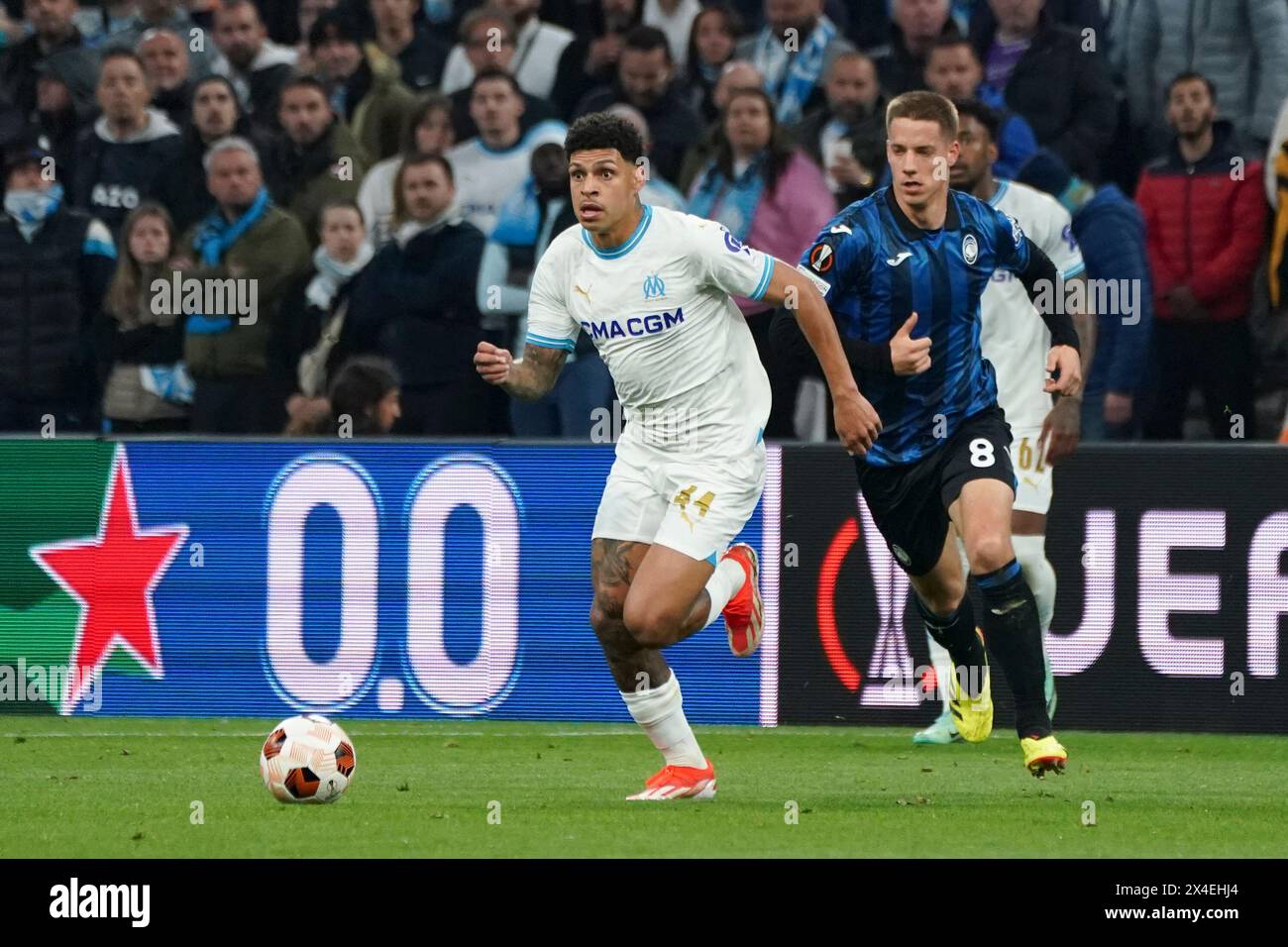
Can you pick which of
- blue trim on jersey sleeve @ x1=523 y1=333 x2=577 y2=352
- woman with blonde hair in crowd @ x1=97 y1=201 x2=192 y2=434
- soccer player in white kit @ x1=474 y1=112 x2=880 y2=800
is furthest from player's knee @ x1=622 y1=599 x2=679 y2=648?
woman with blonde hair in crowd @ x1=97 y1=201 x2=192 y2=434

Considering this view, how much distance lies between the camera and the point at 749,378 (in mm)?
8117

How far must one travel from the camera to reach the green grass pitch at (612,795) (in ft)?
22.1

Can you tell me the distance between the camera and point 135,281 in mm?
12766

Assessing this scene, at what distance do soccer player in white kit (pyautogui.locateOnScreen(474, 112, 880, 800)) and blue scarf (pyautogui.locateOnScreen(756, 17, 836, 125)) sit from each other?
4511 millimetres

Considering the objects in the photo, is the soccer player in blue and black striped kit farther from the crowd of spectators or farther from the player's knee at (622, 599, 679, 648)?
the crowd of spectators

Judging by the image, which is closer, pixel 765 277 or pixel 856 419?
pixel 856 419

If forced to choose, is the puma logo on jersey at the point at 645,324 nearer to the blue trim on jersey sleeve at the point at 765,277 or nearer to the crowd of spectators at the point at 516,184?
the blue trim on jersey sleeve at the point at 765,277

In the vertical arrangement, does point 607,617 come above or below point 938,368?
below

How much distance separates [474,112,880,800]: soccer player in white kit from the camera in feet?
25.5

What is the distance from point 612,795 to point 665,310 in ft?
5.64

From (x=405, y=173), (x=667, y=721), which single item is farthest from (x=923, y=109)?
(x=405, y=173)

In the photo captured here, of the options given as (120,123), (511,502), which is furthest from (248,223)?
(511,502)

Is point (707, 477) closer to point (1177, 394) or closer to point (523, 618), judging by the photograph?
point (523, 618)

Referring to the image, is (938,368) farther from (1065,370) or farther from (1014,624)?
(1014,624)
